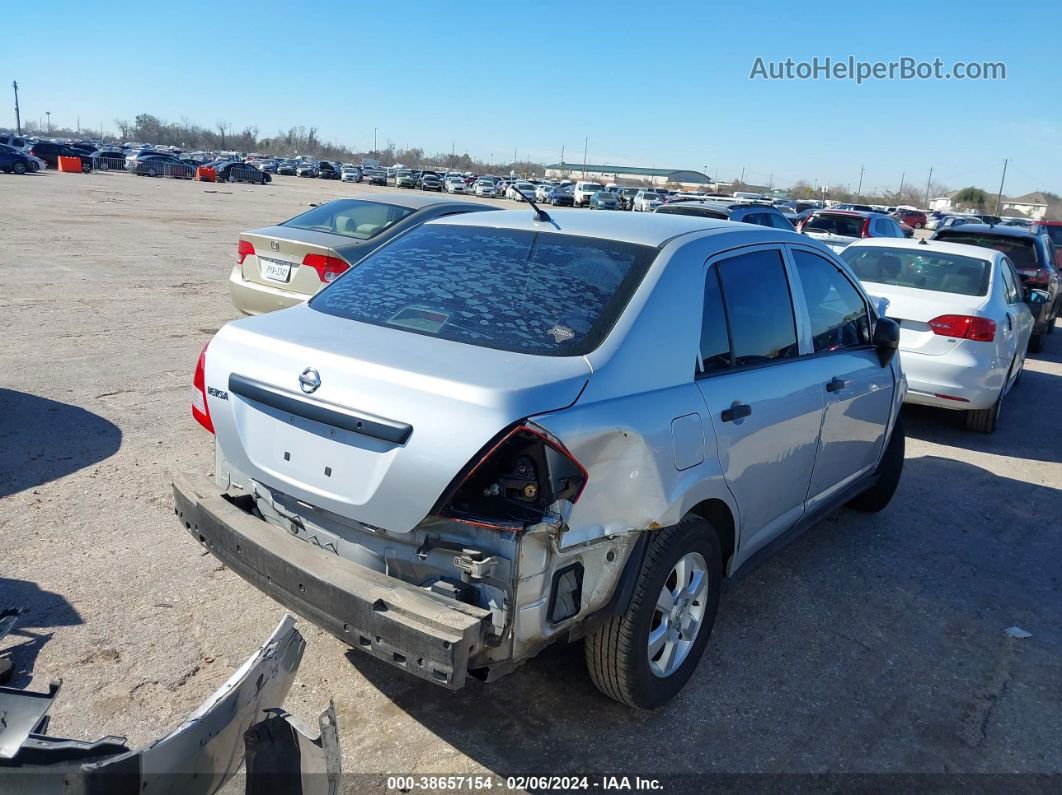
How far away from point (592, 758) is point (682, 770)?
327 millimetres

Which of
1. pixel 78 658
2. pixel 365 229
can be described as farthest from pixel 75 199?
pixel 78 658

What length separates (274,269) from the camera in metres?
7.86

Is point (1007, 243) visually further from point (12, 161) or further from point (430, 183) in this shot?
point (430, 183)

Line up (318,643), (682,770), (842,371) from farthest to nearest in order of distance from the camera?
(842,371) → (318,643) → (682,770)

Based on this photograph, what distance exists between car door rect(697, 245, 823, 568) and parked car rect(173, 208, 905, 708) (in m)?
0.01

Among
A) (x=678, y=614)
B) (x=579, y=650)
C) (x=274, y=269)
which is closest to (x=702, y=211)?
(x=274, y=269)

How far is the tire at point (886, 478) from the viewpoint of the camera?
5.34 metres

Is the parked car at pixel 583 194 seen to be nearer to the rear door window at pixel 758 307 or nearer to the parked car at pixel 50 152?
the parked car at pixel 50 152

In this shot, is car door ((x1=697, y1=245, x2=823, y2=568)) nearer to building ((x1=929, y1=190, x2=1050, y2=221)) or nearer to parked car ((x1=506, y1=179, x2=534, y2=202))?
parked car ((x1=506, y1=179, x2=534, y2=202))

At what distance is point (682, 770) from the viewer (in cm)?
297

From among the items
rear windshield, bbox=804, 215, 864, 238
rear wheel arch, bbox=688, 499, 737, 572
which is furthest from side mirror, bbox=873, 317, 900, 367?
rear windshield, bbox=804, 215, 864, 238

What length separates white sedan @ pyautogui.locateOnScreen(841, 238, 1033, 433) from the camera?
23.8 ft

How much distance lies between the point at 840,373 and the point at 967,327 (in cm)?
377

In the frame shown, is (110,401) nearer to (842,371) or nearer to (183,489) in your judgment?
(183,489)
